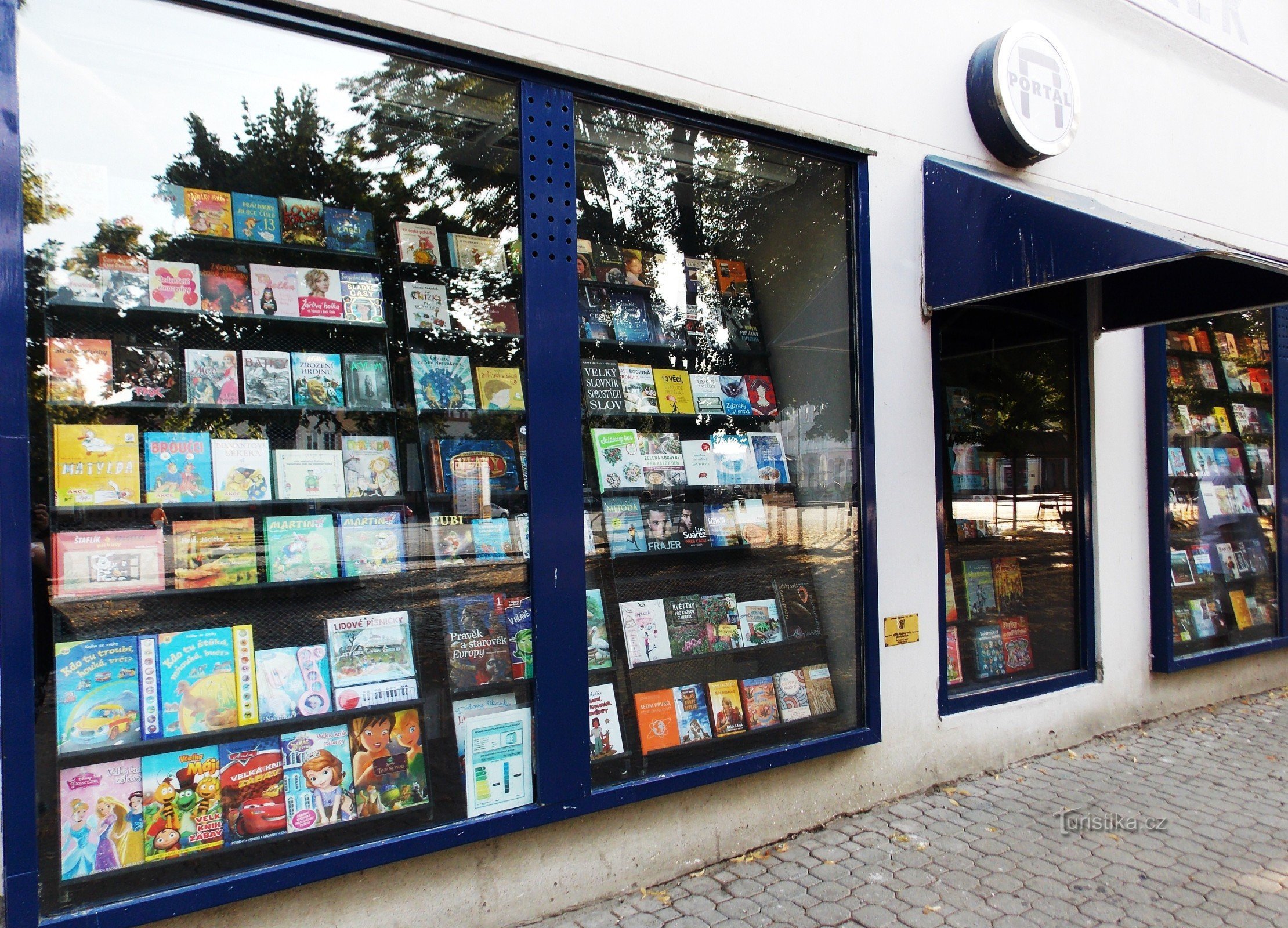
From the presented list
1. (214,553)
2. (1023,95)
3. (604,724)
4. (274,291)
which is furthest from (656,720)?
(1023,95)

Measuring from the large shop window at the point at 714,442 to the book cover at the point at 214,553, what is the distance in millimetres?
1255

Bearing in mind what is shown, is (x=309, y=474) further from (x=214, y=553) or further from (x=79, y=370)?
(x=79, y=370)

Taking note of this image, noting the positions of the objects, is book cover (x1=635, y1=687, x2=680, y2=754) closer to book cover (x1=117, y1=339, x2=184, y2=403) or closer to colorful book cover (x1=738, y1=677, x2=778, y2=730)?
colorful book cover (x1=738, y1=677, x2=778, y2=730)

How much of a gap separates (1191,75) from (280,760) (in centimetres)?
669

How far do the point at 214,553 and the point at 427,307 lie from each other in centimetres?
124

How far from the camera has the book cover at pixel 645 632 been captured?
336cm

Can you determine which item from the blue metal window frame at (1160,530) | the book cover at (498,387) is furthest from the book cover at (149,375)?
the blue metal window frame at (1160,530)

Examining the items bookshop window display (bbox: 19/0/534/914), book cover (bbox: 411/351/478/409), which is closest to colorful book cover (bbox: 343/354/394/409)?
bookshop window display (bbox: 19/0/534/914)

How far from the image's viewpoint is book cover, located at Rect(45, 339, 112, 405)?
234 cm

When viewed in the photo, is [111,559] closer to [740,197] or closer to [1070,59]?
[740,197]

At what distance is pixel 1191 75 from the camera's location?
17.4 ft

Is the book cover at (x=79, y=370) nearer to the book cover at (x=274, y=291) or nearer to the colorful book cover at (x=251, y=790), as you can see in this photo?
the book cover at (x=274, y=291)

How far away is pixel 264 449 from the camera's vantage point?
9.21ft

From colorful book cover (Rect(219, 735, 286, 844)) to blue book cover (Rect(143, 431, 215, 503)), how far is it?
84cm
